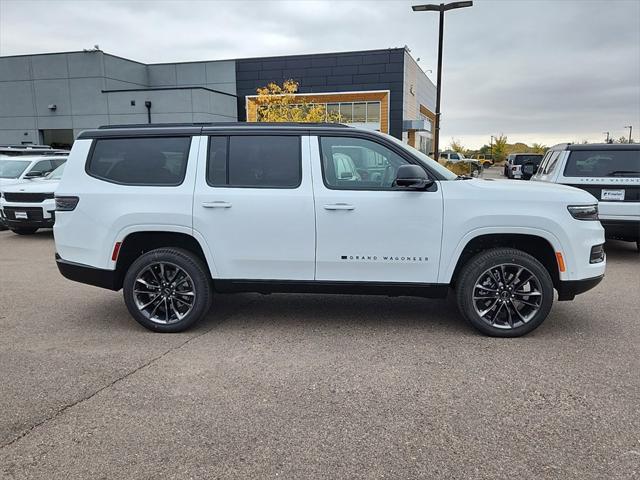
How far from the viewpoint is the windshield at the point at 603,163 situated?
848 cm

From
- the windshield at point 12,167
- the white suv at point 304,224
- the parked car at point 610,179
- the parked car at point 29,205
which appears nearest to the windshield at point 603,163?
the parked car at point 610,179

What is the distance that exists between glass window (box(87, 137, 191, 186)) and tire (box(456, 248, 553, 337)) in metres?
2.88

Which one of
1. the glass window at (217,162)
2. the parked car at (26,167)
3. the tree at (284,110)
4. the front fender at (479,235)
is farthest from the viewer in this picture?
the tree at (284,110)

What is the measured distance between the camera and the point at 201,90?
3077 cm

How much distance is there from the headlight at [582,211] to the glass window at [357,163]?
155cm

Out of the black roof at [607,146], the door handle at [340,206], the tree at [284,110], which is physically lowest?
the door handle at [340,206]

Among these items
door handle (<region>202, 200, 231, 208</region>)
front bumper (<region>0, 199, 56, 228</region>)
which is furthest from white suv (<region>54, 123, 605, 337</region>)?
front bumper (<region>0, 199, 56, 228</region>)

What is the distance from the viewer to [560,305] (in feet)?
19.9

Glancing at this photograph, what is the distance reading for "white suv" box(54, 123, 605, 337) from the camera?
4766mm

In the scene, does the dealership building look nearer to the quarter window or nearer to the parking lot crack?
the quarter window

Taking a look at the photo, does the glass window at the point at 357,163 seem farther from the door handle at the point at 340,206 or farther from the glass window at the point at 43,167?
the glass window at the point at 43,167

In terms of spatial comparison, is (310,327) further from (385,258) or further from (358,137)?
(358,137)

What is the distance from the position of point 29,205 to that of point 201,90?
21178mm

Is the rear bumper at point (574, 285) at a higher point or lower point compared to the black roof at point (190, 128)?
lower
